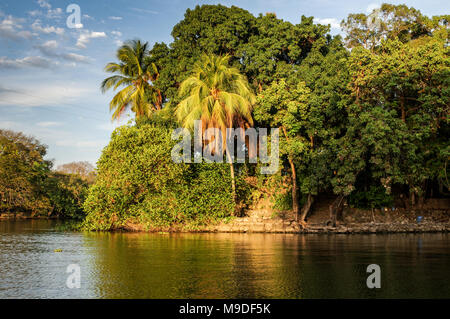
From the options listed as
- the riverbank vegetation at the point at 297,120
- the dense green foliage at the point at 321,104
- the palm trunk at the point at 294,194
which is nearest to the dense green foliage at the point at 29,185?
the riverbank vegetation at the point at 297,120

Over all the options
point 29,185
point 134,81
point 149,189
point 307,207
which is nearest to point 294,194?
point 307,207

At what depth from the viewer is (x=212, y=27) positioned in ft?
89.4

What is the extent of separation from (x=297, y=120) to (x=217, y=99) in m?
4.42

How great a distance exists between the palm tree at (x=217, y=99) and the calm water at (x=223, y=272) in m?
9.73

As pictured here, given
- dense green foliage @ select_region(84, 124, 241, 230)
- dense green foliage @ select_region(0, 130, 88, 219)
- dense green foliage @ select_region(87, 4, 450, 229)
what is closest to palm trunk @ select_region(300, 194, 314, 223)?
dense green foliage @ select_region(87, 4, 450, 229)

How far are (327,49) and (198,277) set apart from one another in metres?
20.7

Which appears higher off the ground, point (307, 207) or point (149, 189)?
point (149, 189)

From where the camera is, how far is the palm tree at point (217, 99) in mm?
22422

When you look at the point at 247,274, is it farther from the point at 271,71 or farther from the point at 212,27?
the point at 212,27

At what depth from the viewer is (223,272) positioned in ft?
30.1

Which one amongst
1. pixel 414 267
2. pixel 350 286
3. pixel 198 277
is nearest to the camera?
pixel 350 286

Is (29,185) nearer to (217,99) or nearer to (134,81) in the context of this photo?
(134,81)

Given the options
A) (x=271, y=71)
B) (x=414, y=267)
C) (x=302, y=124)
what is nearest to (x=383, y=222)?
(x=302, y=124)

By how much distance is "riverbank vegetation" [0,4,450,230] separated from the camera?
2036cm
